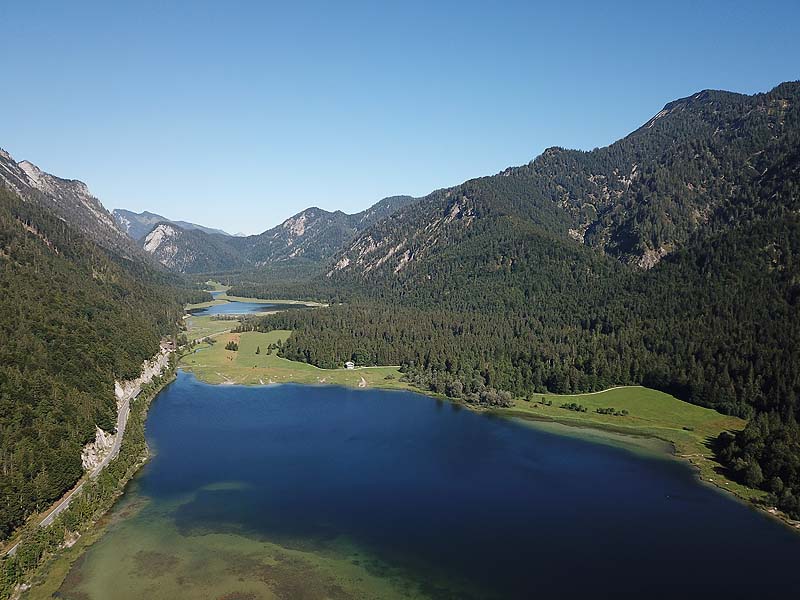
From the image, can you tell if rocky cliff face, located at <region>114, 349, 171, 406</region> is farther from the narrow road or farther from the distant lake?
the distant lake

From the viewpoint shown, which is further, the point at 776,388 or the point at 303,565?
the point at 776,388

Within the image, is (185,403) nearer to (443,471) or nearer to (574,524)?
(443,471)

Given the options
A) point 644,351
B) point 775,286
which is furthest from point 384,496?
point 775,286

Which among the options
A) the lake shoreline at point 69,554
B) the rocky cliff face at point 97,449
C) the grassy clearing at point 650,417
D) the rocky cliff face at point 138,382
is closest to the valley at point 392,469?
the lake shoreline at point 69,554

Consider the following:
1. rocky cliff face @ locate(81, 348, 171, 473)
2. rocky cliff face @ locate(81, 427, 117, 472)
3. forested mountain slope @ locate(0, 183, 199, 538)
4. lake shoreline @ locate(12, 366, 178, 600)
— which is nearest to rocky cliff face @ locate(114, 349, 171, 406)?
rocky cliff face @ locate(81, 348, 171, 473)

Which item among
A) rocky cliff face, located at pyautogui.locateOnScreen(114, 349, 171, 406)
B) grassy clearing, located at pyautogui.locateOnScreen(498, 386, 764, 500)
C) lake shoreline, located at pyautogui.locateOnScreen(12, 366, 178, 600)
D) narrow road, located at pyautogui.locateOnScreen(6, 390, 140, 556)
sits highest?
grassy clearing, located at pyautogui.locateOnScreen(498, 386, 764, 500)

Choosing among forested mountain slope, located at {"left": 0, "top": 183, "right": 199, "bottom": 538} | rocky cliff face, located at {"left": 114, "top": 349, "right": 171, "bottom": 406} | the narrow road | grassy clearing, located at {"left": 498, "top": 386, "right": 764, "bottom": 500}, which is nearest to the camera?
the narrow road

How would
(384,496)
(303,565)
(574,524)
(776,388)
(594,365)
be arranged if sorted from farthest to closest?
(594,365), (776,388), (384,496), (574,524), (303,565)
